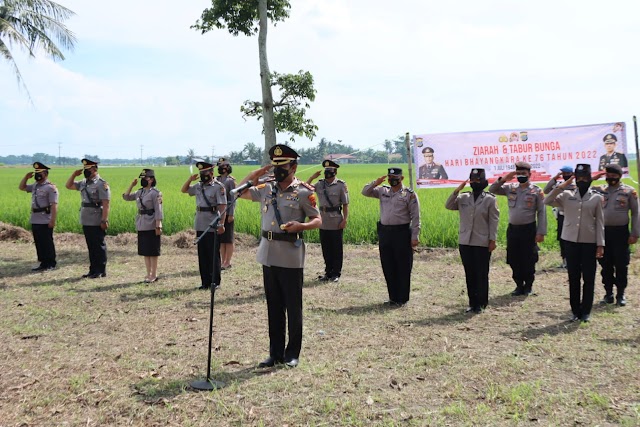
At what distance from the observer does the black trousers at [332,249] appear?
8695mm

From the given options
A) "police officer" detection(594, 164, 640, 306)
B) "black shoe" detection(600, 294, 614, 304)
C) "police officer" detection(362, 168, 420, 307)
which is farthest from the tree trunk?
"black shoe" detection(600, 294, 614, 304)

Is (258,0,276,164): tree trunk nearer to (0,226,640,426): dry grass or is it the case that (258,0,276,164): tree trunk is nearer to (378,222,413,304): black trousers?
(0,226,640,426): dry grass

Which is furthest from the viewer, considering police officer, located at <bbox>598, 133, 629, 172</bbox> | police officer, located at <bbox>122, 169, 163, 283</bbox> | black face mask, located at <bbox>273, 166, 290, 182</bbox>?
police officer, located at <bbox>598, 133, 629, 172</bbox>

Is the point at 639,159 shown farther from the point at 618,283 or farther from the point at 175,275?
the point at 175,275

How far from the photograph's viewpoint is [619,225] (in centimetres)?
697

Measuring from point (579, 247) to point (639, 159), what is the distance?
15.3ft

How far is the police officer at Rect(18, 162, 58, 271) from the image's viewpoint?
31.5 ft

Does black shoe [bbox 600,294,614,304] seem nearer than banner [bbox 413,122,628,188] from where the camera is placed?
Yes

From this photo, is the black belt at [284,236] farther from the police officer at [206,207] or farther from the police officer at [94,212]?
the police officer at [94,212]

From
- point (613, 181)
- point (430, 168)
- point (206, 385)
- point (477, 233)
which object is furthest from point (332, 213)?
point (206, 385)

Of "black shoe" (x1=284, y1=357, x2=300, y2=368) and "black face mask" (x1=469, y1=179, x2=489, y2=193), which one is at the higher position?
"black face mask" (x1=469, y1=179, x2=489, y2=193)

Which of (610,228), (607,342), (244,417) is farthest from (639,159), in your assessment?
(244,417)

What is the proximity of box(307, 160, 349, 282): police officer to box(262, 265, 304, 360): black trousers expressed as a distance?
149 inches

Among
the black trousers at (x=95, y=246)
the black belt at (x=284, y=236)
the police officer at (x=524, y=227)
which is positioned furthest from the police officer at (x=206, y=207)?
the police officer at (x=524, y=227)
